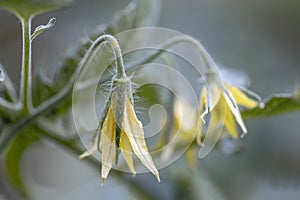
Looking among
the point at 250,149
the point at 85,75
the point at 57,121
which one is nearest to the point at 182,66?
the point at 250,149

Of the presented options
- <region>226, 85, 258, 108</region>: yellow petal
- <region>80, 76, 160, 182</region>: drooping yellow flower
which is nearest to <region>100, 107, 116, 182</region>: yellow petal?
<region>80, 76, 160, 182</region>: drooping yellow flower

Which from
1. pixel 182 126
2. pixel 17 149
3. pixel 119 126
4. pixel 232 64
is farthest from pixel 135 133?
pixel 232 64

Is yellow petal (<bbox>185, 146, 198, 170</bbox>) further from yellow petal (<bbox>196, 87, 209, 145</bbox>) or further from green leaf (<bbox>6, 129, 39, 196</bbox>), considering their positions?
green leaf (<bbox>6, 129, 39, 196</bbox>)

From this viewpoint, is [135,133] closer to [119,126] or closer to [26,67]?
[119,126]

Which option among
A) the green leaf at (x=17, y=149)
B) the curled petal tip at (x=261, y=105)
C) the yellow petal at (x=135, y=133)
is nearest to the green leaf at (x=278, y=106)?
the curled petal tip at (x=261, y=105)

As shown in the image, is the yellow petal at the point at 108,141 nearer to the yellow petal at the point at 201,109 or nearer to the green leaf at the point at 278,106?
the yellow petal at the point at 201,109

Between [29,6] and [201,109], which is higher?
[29,6]
